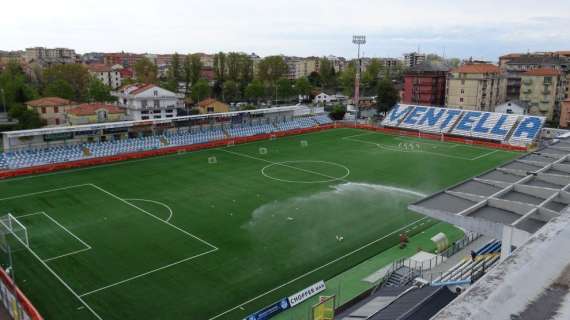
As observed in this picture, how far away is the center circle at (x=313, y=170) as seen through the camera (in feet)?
106

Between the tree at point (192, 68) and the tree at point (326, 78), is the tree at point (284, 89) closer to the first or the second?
the tree at point (192, 68)

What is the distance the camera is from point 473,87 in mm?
61375

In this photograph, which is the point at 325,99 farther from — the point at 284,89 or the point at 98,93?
the point at 98,93

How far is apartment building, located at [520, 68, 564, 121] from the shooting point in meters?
60.7

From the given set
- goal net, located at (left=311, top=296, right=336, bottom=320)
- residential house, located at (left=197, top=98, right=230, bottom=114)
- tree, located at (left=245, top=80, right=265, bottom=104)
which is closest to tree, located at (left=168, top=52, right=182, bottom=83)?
tree, located at (left=245, top=80, right=265, bottom=104)

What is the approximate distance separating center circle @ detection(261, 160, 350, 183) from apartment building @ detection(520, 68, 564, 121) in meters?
40.9

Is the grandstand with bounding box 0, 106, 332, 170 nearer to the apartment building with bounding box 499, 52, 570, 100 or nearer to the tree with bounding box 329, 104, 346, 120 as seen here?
the tree with bounding box 329, 104, 346, 120

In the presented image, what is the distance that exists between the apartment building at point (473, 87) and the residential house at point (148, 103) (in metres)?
39.6

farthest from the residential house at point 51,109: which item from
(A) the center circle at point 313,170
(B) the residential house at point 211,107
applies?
(A) the center circle at point 313,170

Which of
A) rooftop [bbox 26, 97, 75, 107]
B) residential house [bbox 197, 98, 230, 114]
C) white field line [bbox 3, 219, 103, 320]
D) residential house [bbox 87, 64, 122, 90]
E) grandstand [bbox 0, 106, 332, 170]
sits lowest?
white field line [bbox 3, 219, 103, 320]

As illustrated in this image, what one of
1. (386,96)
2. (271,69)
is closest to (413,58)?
(271,69)

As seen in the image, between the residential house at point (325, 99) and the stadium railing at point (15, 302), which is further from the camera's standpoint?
the residential house at point (325, 99)

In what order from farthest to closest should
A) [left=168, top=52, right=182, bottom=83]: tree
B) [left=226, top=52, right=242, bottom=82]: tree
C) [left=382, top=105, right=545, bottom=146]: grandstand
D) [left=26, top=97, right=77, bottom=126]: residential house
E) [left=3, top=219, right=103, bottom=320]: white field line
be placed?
[left=226, top=52, right=242, bottom=82]: tree → [left=168, top=52, right=182, bottom=83]: tree → [left=26, top=97, right=77, bottom=126]: residential house → [left=382, top=105, right=545, bottom=146]: grandstand → [left=3, top=219, right=103, bottom=320]: white field line

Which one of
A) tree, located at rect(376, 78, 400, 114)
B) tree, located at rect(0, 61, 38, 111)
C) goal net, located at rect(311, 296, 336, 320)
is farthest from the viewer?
tree, located at rect(376, 78, 400, 114)
